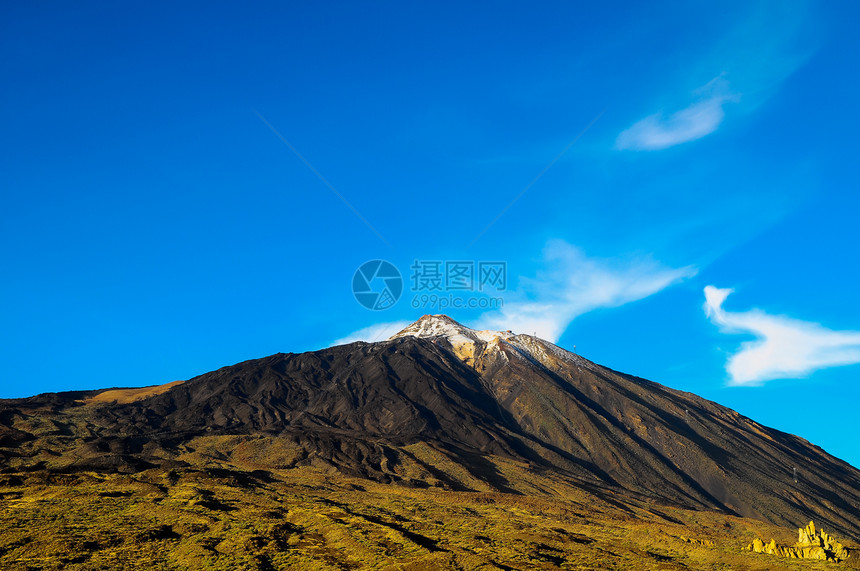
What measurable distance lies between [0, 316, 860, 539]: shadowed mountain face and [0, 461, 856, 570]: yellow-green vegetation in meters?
20.7

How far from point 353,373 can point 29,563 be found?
437 feet

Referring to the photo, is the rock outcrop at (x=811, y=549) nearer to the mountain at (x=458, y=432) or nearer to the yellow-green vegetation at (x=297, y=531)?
the yellow-green vegetation at (x=297, y=531)

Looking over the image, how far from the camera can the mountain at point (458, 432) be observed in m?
101

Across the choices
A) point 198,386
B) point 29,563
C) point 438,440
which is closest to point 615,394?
point 438,440

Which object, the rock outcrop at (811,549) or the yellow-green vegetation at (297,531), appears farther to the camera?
the rock outcrop at (811,549)

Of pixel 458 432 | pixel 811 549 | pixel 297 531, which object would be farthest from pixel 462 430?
pixel 811 549

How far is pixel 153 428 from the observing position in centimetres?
12669

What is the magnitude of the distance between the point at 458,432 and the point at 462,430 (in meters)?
1.19

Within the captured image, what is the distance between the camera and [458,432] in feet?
436

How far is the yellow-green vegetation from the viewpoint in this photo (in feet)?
126

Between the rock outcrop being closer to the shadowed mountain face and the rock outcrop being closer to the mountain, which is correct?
the mountain

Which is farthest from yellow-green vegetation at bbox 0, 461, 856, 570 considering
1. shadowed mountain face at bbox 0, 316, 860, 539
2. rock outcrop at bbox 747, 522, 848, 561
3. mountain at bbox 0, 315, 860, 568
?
shadowed mountain face at bbox 0, 316, 860, 539

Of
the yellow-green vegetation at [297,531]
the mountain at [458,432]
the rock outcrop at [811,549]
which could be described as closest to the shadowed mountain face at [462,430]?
the mountain at [458,432]

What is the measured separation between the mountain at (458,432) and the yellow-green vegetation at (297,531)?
16.2 meters
